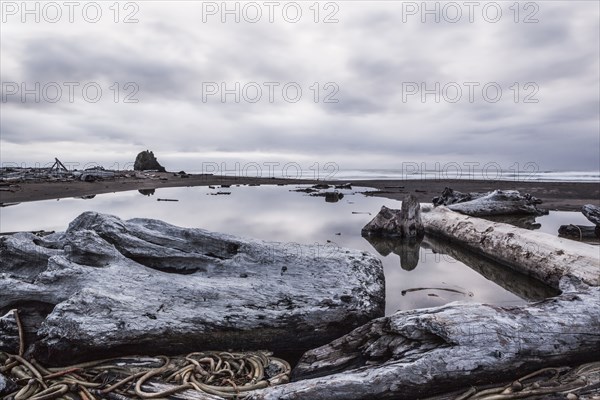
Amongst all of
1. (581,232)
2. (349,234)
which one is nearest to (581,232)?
(581,232)

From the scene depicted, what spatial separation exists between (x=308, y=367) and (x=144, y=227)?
136 inches

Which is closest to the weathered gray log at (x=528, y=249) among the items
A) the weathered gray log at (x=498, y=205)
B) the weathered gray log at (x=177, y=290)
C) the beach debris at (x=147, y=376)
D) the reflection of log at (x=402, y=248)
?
the reflection of log at (x=402, y=248)

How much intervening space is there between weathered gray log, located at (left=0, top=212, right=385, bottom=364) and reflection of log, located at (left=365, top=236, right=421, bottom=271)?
3.59 m

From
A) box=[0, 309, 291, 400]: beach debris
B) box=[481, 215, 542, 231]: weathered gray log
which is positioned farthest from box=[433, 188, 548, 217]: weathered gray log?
box=[0, 309, 291, 400]: beach debris

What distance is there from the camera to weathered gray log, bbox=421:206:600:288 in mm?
6395

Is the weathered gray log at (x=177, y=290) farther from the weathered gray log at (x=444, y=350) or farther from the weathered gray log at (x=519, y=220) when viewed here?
the weathered gray log at (x=519, y=220)

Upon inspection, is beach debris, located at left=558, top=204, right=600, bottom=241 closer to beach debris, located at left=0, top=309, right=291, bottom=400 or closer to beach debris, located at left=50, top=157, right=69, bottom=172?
beach debris, located at left=0, top=309, right=291, bottom=400

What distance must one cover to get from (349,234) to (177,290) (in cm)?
812

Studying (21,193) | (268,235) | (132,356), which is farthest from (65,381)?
(21,193)

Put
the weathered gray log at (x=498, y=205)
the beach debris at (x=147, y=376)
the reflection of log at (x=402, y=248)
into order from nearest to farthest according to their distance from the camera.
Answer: the beach debris at (x=147, y=376) < the reflection of log at (x=402, y=248) < the weathered gray log at (x=498, y=205)

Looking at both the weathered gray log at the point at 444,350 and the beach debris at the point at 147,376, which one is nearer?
the weathered gray log at the point at 444,350

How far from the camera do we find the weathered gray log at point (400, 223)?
39.0ft

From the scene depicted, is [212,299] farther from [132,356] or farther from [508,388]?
[508,388]

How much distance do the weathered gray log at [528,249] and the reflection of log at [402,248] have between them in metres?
1.24
